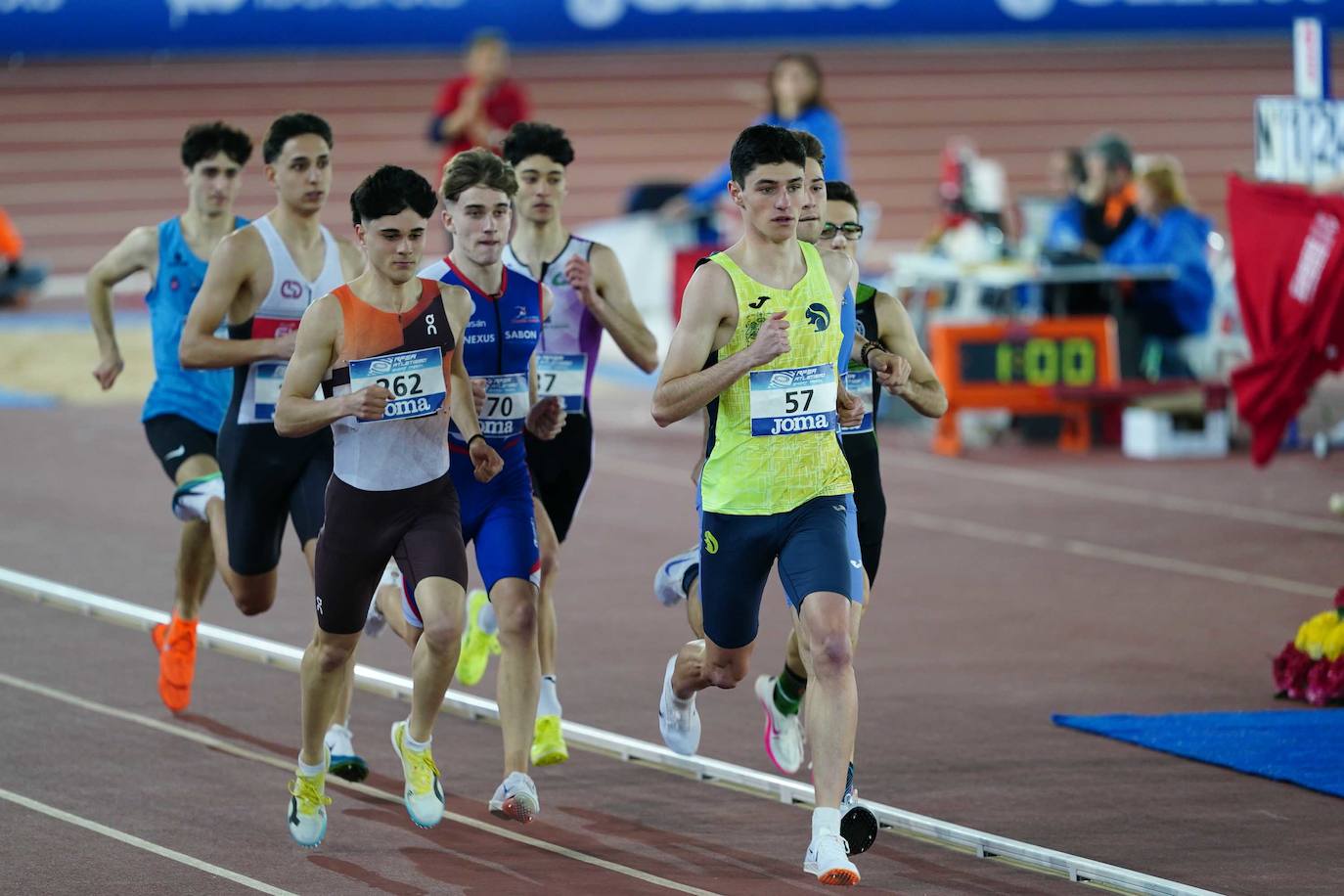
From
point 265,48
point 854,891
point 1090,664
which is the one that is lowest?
point 854,891

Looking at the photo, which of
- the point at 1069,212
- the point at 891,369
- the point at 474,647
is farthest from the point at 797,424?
the point at 1069,212

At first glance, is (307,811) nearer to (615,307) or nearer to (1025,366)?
(615,307)

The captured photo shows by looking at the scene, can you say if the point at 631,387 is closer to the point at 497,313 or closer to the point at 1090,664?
the point at 1090,664

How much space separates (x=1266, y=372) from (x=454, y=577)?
759 cm

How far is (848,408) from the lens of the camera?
250 inches

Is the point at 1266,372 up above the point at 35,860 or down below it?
→ above

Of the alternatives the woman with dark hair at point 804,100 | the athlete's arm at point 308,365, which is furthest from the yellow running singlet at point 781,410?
the woman with dark hair at point 804,100

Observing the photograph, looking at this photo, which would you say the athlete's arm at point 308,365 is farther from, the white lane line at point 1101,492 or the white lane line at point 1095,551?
the white lane line at point 1101,492

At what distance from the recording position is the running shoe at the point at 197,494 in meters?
8.14

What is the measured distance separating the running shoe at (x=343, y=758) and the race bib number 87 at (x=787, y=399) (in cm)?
200

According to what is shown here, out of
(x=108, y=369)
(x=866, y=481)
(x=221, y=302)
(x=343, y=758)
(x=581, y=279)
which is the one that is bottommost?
(x=343, y=758)

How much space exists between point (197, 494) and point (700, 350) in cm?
289

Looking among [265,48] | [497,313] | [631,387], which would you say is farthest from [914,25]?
[497,313]

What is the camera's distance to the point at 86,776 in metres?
7.22
